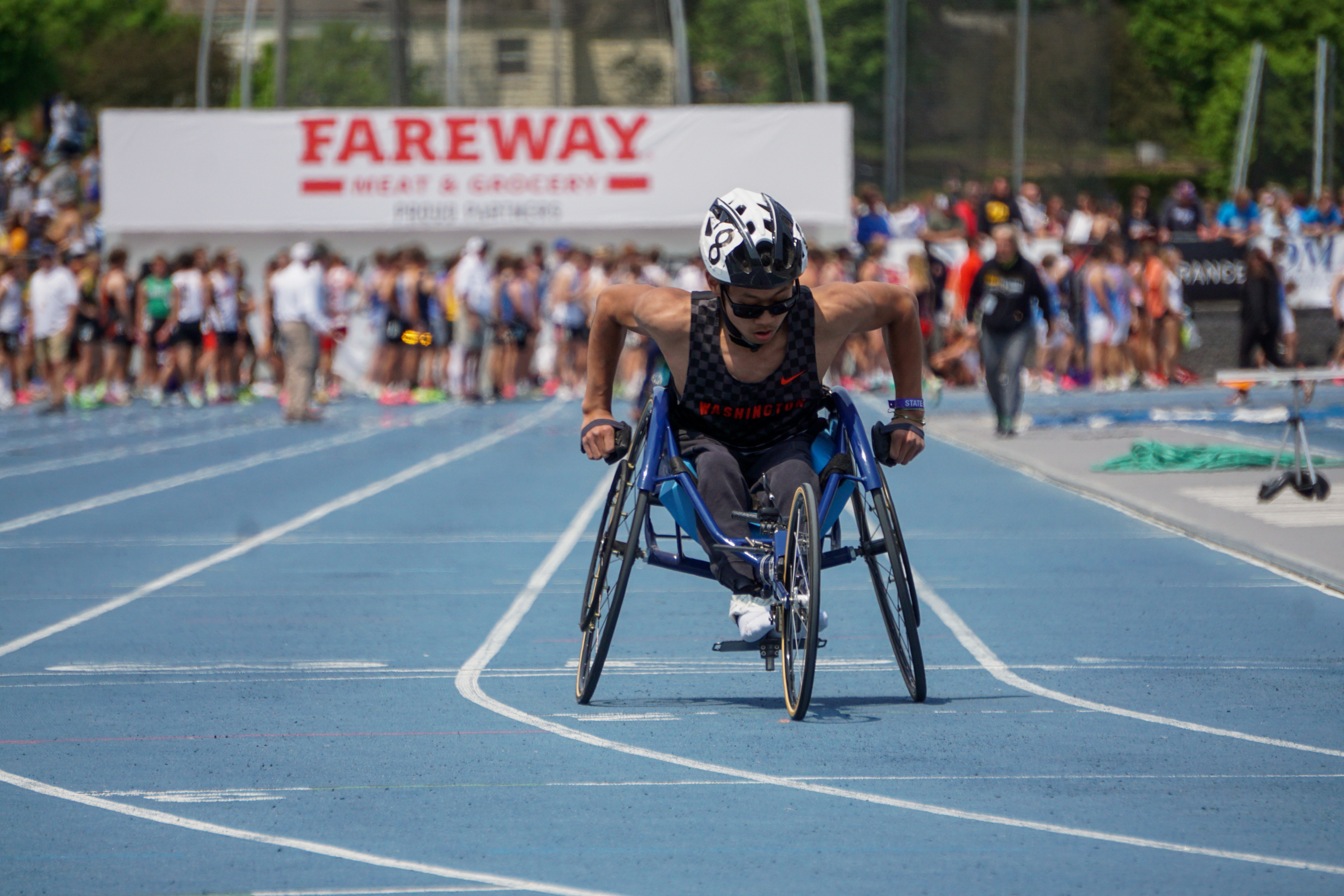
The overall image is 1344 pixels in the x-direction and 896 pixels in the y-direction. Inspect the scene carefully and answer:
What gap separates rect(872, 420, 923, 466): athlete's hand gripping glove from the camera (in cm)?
617

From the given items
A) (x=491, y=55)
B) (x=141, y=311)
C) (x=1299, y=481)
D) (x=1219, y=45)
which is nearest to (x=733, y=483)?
(x=1299, y=481)

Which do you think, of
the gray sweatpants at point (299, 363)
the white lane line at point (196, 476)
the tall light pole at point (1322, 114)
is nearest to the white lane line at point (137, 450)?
the gray sweatpants at point (299, 363)

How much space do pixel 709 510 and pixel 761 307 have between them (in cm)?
72

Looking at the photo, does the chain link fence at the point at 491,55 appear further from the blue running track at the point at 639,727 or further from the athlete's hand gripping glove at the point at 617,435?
the athlete's hand gripping glove at the point at 617,435

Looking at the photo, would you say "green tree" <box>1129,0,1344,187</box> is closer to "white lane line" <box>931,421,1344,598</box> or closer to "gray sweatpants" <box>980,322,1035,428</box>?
"gray sweatpants" <box>980,322,1035,428</box>

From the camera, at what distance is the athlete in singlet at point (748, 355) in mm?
6059

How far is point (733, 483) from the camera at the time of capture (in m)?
6.29

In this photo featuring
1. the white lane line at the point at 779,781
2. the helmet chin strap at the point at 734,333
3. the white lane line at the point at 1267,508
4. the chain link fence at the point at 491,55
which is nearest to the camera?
the white lane line at the point at 779,781

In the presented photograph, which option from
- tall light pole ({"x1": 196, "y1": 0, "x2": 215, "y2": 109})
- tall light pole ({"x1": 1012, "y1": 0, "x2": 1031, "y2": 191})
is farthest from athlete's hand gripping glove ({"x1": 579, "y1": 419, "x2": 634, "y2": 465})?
tall light pole ({"x1": 196, "y1": 0, "x2": 215, "y2": 109})

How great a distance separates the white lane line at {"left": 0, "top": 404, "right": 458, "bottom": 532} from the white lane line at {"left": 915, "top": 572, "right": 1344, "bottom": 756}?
7195 millimetres

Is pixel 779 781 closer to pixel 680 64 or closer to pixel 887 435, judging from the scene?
pixel 887 435

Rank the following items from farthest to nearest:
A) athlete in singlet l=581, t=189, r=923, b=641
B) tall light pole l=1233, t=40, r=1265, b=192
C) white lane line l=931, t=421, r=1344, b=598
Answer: tall light pole l=1233, t=40, r=1265, b=192, white lane line l=931, t=421, r=1344, b=598, athlete in singlet l=581, t=189, r=923, b=641

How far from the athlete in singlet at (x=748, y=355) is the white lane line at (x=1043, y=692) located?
1.11 metres

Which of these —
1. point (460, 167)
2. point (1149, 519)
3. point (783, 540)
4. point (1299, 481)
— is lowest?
point (1149, 519)
